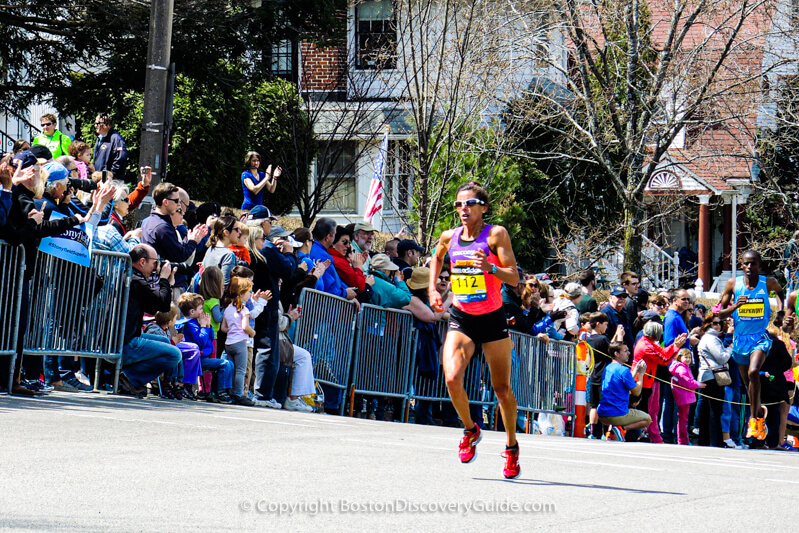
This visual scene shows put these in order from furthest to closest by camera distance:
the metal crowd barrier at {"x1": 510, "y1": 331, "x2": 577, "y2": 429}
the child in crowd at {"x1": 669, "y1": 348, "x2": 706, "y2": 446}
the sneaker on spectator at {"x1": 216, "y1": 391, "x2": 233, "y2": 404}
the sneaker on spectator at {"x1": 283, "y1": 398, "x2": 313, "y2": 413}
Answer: the child in crowd at {"x1": 669, "y1": 348, "x2": 706, "y2": 446}, the metal crowd barrier at {"x1": 510, "y1": 331, "x2": 577, "y2": 429}, the sneaker on spectator at {"x1": 283, "y1": 398, "x2": 313, "y2": 413}, the sneaker on spectator at {"x1": 216, "y1": 391, "x2": 233, "y2": 404}

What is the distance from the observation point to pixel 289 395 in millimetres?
13344

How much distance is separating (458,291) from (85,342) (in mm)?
4289

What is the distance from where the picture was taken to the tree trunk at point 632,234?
2550 centimetres

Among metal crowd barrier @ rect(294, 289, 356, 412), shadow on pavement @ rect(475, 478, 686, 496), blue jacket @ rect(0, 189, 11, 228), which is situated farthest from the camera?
metal crowd barrier @ rect(294, 289, 356, 412)

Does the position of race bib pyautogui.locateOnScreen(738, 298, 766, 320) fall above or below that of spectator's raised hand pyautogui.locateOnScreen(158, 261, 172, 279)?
above

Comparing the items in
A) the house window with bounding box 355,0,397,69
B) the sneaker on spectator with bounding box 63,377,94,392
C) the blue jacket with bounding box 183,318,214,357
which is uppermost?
the house window with bounding box 355,0,397,69

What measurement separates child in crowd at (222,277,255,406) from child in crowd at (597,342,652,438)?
5437 mm

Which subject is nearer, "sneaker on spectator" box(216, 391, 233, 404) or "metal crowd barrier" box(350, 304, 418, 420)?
"sneaker on spectator" box(216, 391, 233, 404)

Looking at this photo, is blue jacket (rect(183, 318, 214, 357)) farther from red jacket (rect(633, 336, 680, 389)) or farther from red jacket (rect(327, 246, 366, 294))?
red jacket (rect(633, 336, 680, 389))

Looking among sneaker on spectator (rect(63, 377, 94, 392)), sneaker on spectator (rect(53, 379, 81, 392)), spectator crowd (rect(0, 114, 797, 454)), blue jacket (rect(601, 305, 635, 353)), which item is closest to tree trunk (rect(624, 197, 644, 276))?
spectator crowd (rect(0, 114, 797, 454))

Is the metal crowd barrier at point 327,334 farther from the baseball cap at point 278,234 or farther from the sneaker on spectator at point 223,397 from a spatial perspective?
the sneaker on spectator at point 223,397

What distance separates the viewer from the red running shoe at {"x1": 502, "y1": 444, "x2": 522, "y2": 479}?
8.36m

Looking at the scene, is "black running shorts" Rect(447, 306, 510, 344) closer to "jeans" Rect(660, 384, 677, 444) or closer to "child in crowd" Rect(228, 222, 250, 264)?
"child in crowd" Rect(228, 222, 250, 264)

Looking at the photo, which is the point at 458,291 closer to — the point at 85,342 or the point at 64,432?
the point at 64,432
